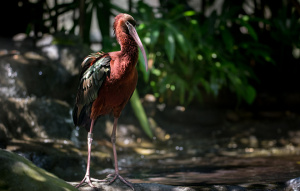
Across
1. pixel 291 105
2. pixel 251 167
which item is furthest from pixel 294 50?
pixel 251 167

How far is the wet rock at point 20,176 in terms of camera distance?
2.63m

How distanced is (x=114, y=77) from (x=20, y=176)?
119 centimetres

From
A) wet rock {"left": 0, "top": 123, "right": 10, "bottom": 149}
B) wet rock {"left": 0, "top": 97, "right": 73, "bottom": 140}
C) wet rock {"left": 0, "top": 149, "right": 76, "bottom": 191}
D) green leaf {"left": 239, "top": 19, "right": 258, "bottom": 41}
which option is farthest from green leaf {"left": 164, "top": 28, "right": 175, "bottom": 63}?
wet rock {"left": 0, "top": 149, "right": 76, "bottom": 191}

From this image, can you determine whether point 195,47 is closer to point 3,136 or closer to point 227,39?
point 227,39

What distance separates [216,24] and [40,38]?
10.9ft

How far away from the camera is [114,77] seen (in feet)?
11.6

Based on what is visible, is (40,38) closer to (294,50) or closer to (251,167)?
(251,167)

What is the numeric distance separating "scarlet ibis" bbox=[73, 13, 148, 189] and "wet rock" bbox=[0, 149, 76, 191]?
64 cm

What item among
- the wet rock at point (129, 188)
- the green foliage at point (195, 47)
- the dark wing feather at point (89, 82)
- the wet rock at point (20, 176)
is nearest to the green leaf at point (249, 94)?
the green foliage at point (195, 47)

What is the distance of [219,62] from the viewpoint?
317 inches

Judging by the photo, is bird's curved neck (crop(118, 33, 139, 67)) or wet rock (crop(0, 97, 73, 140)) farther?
wet rock (crop(0, 97, 73, 140))

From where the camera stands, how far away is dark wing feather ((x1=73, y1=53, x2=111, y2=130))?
3615mm

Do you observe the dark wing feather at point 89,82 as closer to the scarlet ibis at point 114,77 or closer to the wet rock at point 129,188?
the scarlet ibis at point 114,77

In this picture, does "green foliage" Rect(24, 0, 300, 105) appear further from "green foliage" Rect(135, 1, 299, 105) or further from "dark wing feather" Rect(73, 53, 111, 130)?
"dark wing feather" Rect(73, 53, 111, 130)
